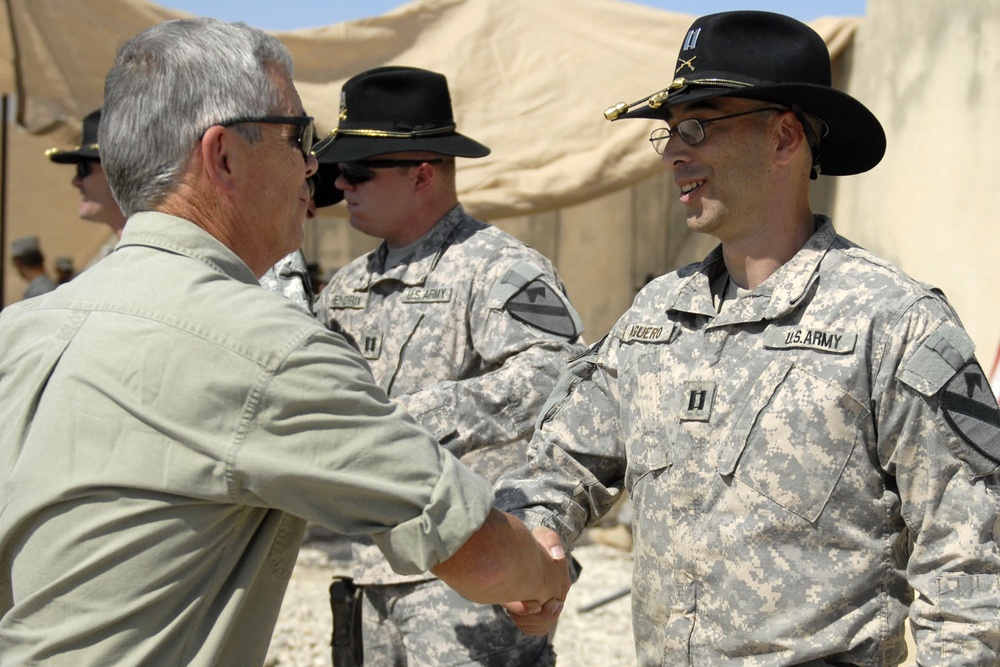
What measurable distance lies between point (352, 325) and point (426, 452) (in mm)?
2248

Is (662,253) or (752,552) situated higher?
(752,552)

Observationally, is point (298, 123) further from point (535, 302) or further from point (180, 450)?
point (535, 302)

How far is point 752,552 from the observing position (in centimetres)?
246

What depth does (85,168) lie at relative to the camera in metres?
5.04

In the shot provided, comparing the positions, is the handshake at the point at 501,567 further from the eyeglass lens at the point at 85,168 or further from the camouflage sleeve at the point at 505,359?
the eyeglass lens at the point at 85,168

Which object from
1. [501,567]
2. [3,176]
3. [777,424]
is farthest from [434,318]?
[3,176]

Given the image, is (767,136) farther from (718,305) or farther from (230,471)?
(230,471)

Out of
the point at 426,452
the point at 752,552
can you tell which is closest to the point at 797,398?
the point at 752,552

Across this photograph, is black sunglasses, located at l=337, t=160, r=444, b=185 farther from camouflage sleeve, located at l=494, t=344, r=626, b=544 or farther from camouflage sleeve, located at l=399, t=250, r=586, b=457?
camouflage sleeve, located at l=494, t=344, r=626, b=544

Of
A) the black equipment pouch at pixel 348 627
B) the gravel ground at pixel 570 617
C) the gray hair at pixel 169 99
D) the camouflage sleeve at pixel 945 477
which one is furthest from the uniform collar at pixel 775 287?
the gravel ground at pixel 570 617

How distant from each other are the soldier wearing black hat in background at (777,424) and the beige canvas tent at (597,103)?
282 cm

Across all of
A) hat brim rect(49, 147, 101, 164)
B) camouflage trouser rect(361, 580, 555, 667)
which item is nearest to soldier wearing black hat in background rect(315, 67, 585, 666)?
camouflage trouser rect(361, 580, 555, 667)

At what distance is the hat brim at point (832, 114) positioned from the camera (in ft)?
8.54

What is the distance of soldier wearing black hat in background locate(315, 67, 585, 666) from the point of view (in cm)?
357
